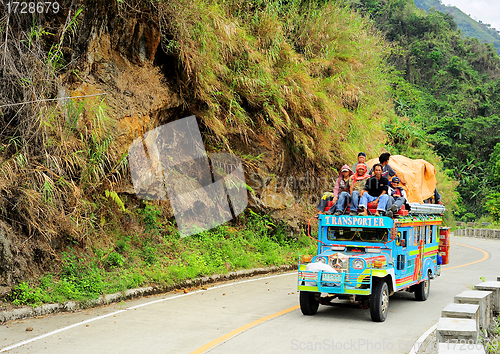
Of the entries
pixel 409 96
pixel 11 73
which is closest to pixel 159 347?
pixel 11 73

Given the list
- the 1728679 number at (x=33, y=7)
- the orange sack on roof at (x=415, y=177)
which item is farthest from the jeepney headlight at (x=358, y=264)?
the 1728679 number at (x=33, y=7)

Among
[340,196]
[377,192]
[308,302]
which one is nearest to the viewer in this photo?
[308,302]

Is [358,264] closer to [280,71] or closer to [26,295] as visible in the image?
[26,295]

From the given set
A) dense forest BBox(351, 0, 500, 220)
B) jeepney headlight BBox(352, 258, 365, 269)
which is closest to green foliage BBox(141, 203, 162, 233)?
jeepney headlight BBox(352, 258, 365, 269)

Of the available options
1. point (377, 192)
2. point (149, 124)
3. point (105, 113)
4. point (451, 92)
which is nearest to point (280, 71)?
point (149, 124)

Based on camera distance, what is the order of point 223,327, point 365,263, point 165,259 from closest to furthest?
point 223,327, point 365,263, point 165,259

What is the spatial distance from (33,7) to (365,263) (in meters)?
9.93

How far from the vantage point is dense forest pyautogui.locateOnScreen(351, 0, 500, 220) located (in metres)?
53.7

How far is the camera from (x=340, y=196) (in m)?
9.88

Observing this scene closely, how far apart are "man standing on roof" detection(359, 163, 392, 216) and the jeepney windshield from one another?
39cm

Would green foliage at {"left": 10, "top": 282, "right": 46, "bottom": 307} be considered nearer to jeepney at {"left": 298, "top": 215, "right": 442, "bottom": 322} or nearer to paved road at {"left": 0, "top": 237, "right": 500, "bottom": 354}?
paved road at {"left": 0, "top": 237, "right": 500, "bottom": 354}

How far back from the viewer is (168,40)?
14156 millimetres

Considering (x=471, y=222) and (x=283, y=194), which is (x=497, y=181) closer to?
(x=471, y=222)

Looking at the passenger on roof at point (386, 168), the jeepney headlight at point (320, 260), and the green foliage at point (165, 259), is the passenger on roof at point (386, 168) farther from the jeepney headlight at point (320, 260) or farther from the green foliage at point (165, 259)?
the green foliage at point (165, 259)
